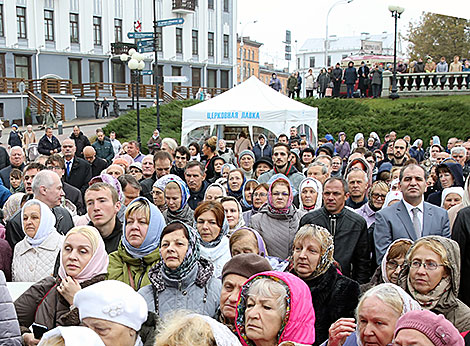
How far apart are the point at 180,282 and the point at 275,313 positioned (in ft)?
2.85

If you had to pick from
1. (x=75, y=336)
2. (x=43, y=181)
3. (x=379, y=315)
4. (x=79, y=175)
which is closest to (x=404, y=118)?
(x=79, y=175)

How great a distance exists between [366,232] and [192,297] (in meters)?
2.16

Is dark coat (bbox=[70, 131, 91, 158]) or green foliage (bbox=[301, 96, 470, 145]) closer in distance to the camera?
dark coat (bbox=[70, 131, 91, 158])

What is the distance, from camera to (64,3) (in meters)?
37.4

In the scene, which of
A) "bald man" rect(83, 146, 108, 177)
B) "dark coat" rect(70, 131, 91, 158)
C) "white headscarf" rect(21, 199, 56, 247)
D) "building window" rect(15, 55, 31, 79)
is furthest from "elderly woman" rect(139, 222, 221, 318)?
"building window" rect(15, 55, 31, 79)

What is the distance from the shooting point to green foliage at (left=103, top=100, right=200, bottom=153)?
24.8 m

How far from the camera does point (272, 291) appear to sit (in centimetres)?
291

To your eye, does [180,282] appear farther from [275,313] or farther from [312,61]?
[312,61]

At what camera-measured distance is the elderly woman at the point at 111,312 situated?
2660mm

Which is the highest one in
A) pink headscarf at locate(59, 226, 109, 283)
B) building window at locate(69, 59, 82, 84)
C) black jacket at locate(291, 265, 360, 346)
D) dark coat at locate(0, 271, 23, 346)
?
building window at locate(69, 59, 82, 84)

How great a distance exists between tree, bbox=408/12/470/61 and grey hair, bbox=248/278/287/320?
4435cm

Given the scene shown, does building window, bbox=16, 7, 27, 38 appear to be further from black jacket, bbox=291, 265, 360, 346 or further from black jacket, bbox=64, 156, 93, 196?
black jacket, bbox=291, 265, 360, 346

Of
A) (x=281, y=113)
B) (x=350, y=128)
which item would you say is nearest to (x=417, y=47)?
(x=350, y=128)

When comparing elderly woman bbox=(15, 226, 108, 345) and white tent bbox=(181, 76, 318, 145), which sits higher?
white tent bbox=(181, 76, 318, 145)
